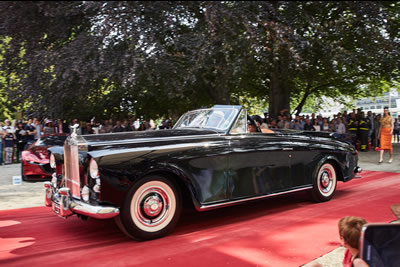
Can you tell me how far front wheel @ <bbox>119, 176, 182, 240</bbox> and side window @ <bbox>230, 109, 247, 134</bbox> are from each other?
1.34 metres

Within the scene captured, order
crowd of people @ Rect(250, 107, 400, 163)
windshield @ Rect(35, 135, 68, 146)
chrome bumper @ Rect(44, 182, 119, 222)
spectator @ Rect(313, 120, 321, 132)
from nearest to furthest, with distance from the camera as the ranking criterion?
1. chrome bumper @ Rect(44, 182, 119, 222)
2. windshield @ Rect(35, 135, 68, 146)
3. crowd of people @ Rect(250, 107, 400, 163)
4. spectator @ Rect(313, 120, 321, 132)

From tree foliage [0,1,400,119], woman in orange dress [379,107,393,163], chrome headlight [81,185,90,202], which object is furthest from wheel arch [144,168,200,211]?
woman in orange dress [379,107,393,163]

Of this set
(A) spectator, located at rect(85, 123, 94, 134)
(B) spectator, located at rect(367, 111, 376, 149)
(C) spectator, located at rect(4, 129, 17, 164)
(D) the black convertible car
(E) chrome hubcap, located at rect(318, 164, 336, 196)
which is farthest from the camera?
(B) spectator, located at rect(367, 111, 376, 149)

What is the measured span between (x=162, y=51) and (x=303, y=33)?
18.7 ft

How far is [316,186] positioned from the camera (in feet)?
20.3

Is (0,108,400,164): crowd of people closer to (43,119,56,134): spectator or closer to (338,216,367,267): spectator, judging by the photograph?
(43,119,56,134): spectator

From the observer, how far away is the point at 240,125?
217 inches

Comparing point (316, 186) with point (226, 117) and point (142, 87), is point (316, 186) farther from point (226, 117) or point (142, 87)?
point (142, 87)

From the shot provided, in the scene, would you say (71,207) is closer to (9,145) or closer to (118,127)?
(118,127)

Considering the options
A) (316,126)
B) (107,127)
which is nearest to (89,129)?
(107,127)

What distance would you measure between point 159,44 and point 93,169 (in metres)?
7.85

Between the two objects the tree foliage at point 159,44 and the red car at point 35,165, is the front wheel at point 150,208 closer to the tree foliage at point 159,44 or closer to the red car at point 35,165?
the red car at point 35,165

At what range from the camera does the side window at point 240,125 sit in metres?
5.39

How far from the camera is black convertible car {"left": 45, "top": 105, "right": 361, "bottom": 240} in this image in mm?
4148
